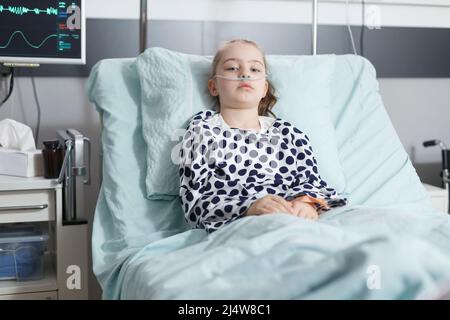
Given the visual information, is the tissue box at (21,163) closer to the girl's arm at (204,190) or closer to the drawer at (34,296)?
the drawer at (34,296)

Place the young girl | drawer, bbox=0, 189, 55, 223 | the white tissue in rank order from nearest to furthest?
the young girl, drawer, bbox=0, 189, 55, 223, the white tissue

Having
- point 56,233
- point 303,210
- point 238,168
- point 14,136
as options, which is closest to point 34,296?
point 56,233

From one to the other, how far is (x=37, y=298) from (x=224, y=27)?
1.37 meters

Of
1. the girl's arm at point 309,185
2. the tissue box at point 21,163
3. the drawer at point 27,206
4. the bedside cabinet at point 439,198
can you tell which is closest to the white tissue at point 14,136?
the tissue box at point 21,163

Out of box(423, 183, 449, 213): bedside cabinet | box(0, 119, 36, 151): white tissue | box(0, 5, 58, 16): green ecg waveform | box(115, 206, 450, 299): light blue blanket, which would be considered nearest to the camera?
box(115, 206, 450, 299): light blue blanket

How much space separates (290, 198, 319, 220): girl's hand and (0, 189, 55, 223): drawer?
0.77m

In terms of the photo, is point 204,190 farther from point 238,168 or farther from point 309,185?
point 309,185

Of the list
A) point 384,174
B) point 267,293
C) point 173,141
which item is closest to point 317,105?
point 384,174

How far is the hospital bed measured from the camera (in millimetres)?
1096

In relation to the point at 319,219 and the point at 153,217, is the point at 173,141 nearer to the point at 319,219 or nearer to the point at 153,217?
the point at 153,217

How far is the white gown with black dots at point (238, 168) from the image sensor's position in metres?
1.81

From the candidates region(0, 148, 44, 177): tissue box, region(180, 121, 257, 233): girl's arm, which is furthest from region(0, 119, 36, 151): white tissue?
region(180, 121, 257, 233): girl's arm

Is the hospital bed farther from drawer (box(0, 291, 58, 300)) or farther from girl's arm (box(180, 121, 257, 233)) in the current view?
drawer (box(0, 291, 58, 300))

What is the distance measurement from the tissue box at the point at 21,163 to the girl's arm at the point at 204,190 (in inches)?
18.6
